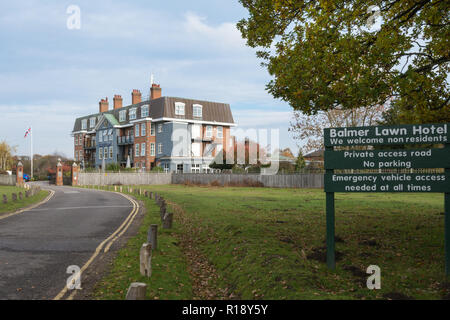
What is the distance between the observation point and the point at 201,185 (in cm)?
4756

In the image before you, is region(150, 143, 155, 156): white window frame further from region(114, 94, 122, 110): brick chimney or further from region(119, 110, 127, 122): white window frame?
region(114, 94, 122, 110): brick chimney

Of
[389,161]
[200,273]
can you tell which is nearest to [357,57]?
[389,161]

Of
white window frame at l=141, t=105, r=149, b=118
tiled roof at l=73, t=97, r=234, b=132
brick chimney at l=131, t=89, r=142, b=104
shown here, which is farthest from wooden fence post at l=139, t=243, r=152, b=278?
brick chimney at l=131, t=89, r=142, b=104

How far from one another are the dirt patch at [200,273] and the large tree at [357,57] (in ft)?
16.6

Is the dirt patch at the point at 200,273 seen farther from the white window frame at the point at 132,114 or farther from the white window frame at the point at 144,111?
the white window frame at the point at 132,114

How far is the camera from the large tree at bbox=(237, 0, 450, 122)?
1014cm

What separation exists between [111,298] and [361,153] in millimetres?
5622

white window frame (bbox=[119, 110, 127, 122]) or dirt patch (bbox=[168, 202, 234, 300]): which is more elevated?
white window frame (bbox=[119, 110, 127, 122])

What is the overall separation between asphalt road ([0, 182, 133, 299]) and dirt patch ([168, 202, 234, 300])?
2499 mm


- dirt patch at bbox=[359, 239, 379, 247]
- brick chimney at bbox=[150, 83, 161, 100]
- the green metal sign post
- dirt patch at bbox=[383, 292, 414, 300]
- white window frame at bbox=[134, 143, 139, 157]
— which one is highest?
brick chimney at bbox=[150, 83, 161, 100]

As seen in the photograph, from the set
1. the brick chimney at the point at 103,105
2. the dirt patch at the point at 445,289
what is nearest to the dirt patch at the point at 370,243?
the dirt patch at the point at 445,289

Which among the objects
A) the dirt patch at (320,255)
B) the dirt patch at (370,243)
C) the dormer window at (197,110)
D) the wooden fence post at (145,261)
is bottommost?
the dirt patch at (320,255)

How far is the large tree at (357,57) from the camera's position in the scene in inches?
399
